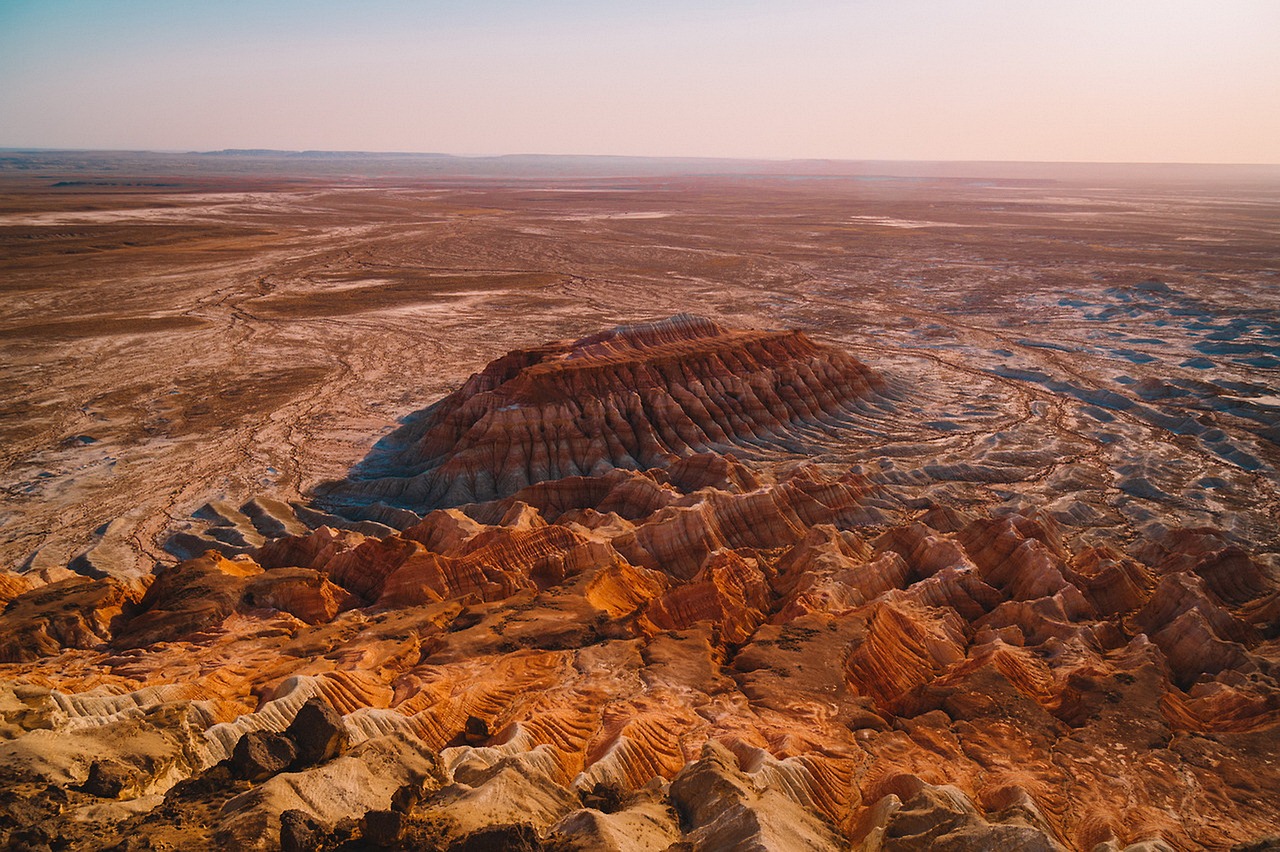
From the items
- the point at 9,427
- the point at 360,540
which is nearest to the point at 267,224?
the point at 9,427

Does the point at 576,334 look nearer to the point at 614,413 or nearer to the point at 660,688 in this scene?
the point at 614,413

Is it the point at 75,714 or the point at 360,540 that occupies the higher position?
the point at 75,714

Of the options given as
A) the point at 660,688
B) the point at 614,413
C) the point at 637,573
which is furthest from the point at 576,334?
→ the point at 660,688

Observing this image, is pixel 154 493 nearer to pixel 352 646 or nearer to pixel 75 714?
pixel 352 646

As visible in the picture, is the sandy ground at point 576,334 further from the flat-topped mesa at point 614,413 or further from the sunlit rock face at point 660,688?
the sunlit rock face at point 660,688

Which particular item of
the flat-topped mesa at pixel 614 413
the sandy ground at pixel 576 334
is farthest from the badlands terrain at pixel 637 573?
the sandy ground at pixel 576 334

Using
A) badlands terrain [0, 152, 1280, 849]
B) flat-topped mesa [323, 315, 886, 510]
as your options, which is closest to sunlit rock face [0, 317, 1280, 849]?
badlands terrain [0, 152, 1280, 849]
